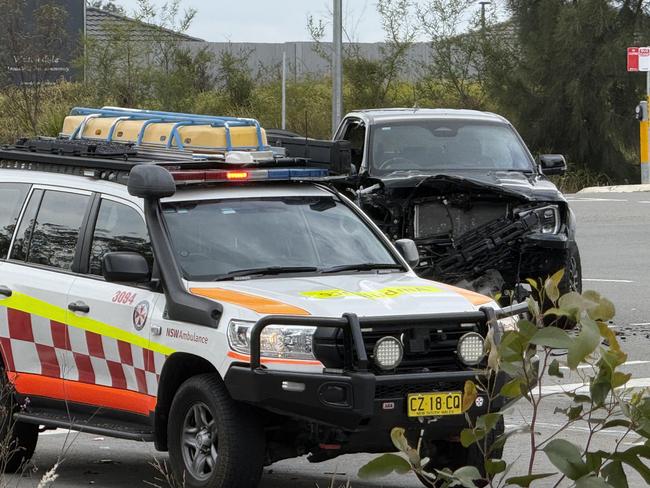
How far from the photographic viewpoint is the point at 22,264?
9.06 metres

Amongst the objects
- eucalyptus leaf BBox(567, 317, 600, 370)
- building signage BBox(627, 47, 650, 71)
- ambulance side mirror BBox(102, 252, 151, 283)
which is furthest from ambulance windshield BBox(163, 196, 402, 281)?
building signage BBox(627, 47, 650, 71)

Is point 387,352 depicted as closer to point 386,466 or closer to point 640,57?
point 386,466

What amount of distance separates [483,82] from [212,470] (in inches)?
1146

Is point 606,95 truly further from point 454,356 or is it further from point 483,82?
point 454,356

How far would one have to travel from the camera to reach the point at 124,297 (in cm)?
819

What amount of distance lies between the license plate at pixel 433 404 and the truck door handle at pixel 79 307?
Answer: 207 centimetres

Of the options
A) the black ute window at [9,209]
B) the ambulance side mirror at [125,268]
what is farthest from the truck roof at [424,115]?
the ambulance side mirror at [125,268]

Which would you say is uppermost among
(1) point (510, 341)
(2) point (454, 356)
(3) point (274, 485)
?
(1) point (510, 341)

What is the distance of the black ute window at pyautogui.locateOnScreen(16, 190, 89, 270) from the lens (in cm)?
886

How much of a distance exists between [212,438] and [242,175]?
1776 mm

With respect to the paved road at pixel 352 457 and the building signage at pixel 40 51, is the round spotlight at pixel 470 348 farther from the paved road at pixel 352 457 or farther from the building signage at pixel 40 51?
the building signage at pixel 40 51

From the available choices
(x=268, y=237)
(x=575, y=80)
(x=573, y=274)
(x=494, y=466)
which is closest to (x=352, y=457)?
(x=268, y=237)

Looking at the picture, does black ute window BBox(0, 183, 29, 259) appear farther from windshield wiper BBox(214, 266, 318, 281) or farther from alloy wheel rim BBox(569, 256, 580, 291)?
alloy wheel rim BBox(569, 256, 580, 291)

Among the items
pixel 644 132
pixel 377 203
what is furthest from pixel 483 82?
pixel 377 203
